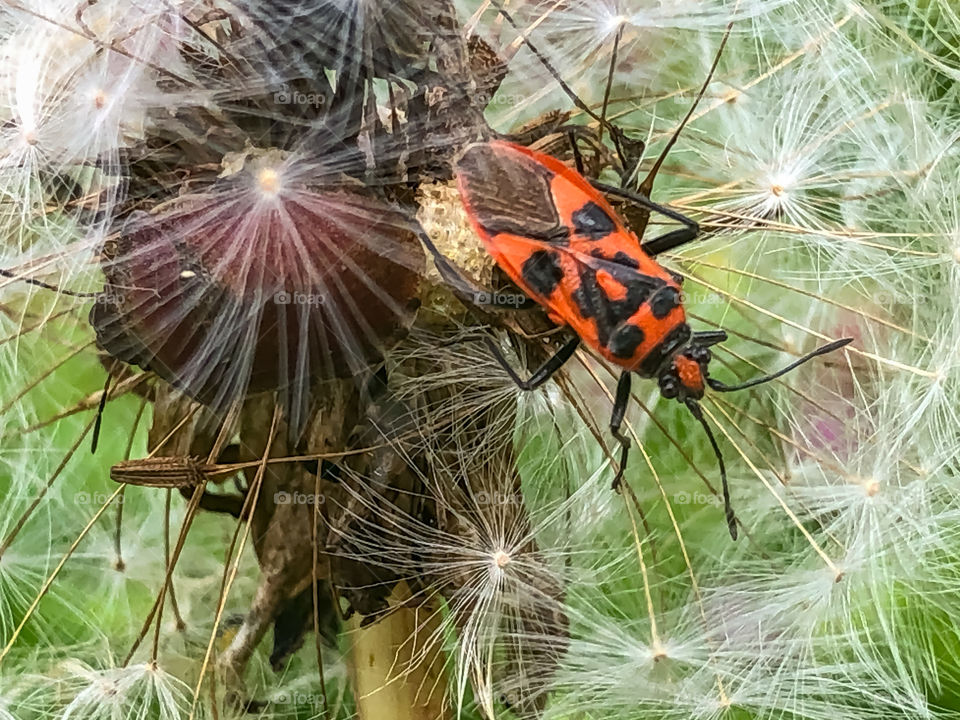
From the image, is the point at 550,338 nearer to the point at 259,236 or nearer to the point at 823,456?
the point at 259,236

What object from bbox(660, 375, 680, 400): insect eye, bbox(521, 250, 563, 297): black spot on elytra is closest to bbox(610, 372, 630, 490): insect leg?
bbox(660, 375, 680, 400): insect eye

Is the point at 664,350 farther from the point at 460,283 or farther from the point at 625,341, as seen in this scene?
the point at 460,283

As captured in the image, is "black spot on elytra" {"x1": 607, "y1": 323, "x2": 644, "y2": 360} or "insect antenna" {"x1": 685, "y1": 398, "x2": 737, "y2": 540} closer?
"black spot on elytra" {"x1": 607, "y1": 323, "x2": 644, "y2": 360}

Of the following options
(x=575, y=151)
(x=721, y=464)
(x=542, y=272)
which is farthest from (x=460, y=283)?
(x=721, y=464)

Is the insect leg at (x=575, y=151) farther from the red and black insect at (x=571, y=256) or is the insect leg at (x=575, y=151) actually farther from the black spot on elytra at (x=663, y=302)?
the black spot on elytra at (x=663, y=302)

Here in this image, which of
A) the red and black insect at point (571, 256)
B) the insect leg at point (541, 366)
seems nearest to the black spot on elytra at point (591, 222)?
the red and black insect at point (571, 256)

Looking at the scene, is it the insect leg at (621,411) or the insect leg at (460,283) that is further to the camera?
the insect leg at (621,411)

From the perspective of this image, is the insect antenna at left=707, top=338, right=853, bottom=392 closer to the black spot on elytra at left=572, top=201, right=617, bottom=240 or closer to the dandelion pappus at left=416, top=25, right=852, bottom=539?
the dandelion pappus at left=416, top=25, right=852, bottom=539

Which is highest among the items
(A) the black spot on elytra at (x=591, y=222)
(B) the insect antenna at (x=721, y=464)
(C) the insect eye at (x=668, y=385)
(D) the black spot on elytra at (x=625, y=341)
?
(A) the black spot on elytra at (x=591, y=222)
